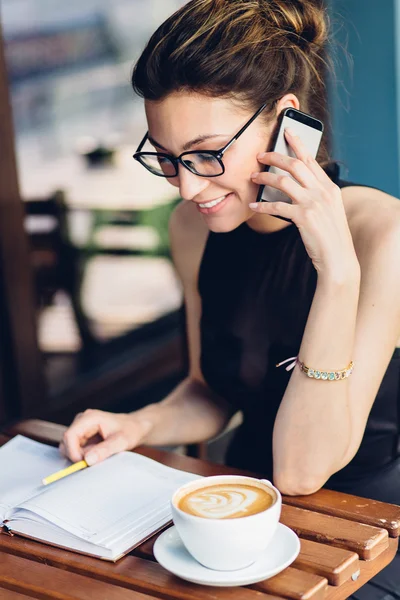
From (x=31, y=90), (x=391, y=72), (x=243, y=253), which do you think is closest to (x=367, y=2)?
(x=391, y=72)

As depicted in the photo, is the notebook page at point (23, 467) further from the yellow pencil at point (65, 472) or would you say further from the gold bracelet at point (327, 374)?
the gold bracelet at point (327, 374)

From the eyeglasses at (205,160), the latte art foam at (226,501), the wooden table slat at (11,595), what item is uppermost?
the eyeglasses at (205,160)

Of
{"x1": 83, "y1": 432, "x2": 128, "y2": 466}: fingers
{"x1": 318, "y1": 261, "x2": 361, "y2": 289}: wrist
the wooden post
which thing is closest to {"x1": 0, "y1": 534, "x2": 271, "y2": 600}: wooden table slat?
{"x1": 83, "y1": 432, "x2": 128, "y2": 466}: fingers

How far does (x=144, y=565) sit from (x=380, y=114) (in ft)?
10.2

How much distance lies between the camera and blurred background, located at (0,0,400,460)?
2.96 m

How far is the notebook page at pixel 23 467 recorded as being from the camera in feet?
4.30

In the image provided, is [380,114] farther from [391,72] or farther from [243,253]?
[243,253]

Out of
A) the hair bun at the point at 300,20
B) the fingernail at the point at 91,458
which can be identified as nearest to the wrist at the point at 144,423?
the fingernail at the point at 91,458

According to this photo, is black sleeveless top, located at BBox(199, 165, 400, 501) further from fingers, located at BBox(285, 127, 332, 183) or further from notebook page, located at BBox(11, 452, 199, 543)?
notebook page, located at BBox(11, 452, 199, 543)

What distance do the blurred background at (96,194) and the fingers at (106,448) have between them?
1427 mm

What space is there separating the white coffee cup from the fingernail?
0.38m

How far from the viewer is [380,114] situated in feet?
12.6

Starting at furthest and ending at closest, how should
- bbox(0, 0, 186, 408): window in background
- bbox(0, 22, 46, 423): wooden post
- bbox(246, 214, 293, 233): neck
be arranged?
1. bbox(0, 0, 186, 408): window in background
2. bbox(0, 22, 46, 423): wooden post
3. bbox(246, 214, 293, 233): neck

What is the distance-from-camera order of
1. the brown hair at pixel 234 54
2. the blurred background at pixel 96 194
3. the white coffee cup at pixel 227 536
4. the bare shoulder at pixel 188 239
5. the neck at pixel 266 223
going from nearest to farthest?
1. the white coffee cup at pixel 227 536
2. the brown hair at pixel 234 54
3. the neck at pixel 266 223
4. the bare shoulder at pixel 188 239
5. the blurred background at pixel 96 194
